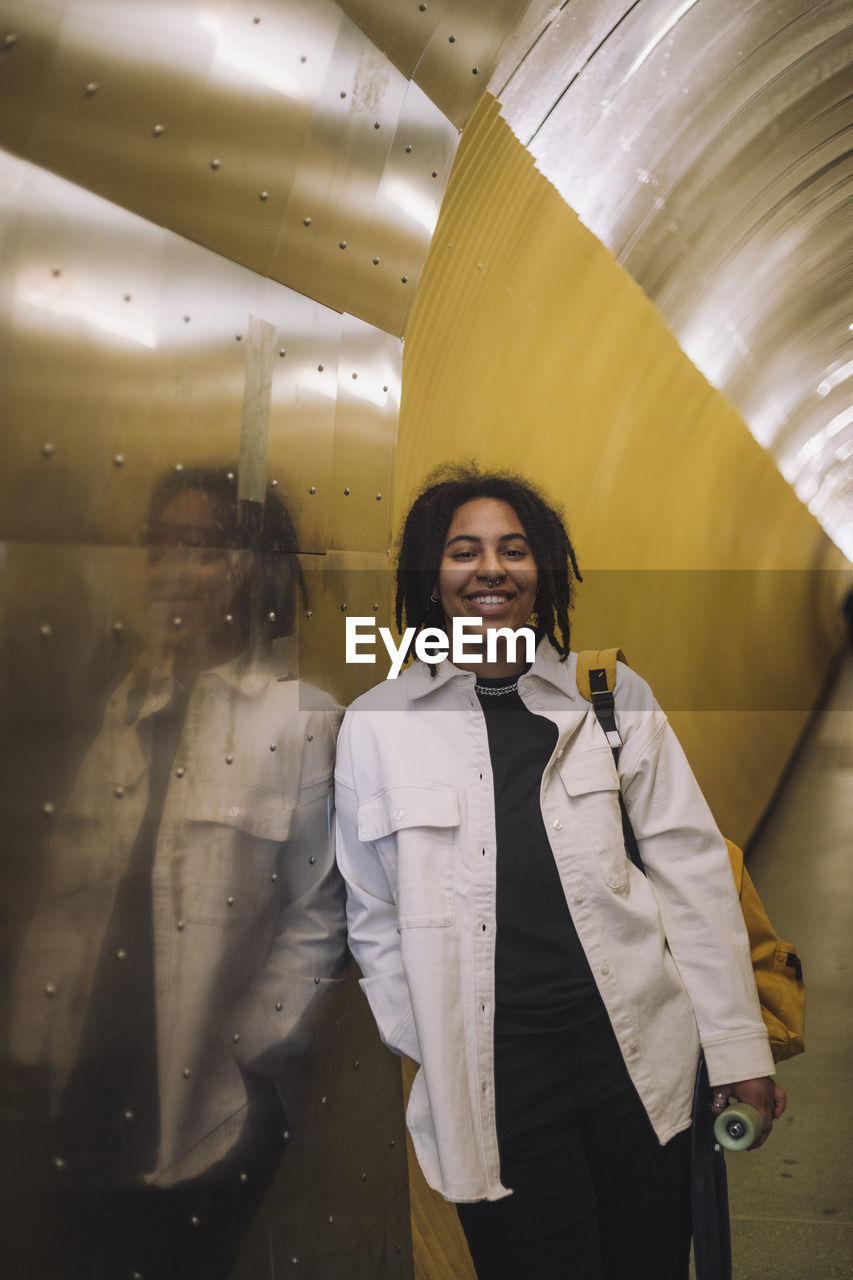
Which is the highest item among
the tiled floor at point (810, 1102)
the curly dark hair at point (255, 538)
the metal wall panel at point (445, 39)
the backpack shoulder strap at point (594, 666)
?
the metal wall panel at point (445, 39)

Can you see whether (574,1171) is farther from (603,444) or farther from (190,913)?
(603,444)

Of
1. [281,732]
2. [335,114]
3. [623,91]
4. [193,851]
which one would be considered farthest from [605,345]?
[193,851]

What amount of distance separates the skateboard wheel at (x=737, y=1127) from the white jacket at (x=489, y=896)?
0.07m

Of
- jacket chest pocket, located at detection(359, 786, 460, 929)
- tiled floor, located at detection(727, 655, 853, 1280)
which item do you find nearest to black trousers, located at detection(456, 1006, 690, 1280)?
jacket chest pocket, located at detection(359, 786, 460, 929)

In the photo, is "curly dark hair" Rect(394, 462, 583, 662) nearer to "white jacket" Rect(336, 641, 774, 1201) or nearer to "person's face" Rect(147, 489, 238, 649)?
"white jacket" Rect(336, 641, 774, 1201)

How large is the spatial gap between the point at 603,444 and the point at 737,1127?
441cm

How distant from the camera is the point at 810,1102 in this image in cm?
474

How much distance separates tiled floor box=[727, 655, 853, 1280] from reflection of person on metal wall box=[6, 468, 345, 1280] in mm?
2153

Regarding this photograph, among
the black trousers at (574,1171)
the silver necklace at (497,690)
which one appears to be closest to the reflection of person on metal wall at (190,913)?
the silver necklace at (497,690)

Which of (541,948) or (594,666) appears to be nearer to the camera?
(541,948)

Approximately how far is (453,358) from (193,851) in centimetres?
273

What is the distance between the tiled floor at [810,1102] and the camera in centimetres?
371
